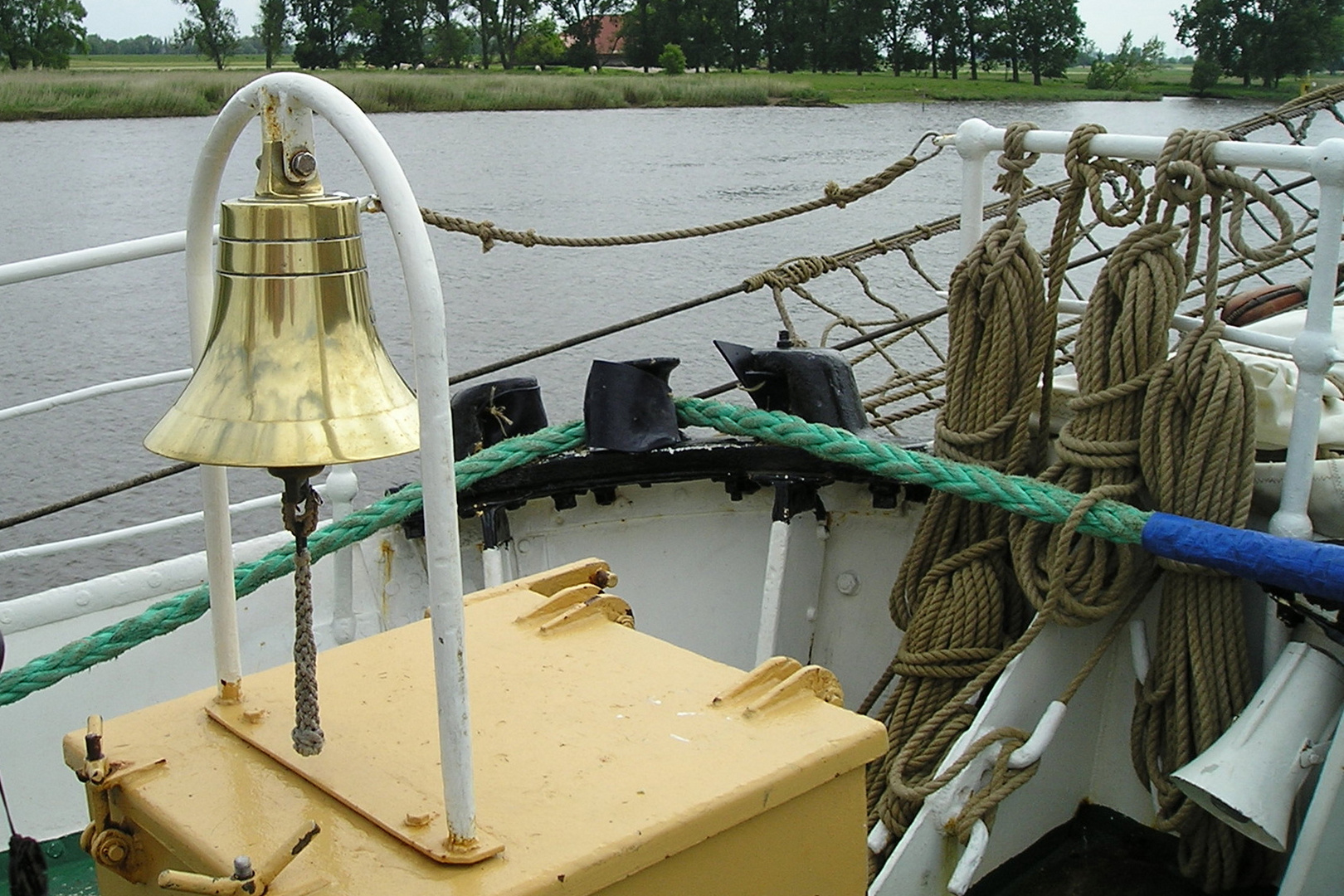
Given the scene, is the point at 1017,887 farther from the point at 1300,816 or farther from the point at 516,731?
the point at 516,731

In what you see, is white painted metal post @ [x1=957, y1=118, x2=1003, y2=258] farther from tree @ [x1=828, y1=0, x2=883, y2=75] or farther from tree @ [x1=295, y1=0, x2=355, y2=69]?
tree @ [x1=828, y1=0, x2=883, y2=75]

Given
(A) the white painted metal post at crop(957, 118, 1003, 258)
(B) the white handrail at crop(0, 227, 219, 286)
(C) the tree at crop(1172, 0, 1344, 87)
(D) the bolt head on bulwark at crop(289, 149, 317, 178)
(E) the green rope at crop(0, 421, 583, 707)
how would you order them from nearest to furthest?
(D) the bolt head on bulwark at crop(289, 149, 317, 178), (E) the green rope at crop(0, 421, 583, 707), (B) the white handrail at crop(0, 227, 219, 286), (A) the white painted metal post at crop(957, 118, 1003, 258), (C) the tree at crop(1172, 0, 1344, 87)

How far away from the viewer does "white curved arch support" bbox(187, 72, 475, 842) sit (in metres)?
1.32

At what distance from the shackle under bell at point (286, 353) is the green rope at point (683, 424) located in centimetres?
107

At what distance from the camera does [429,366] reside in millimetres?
1321

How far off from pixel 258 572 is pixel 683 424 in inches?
Result: 43.7

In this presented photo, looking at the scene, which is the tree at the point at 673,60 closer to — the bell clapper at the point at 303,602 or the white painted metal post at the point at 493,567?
the white painted metal post at the point at 493,567

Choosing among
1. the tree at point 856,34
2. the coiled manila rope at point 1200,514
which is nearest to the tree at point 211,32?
the tree at point 856,34

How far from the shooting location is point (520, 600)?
2115 mm

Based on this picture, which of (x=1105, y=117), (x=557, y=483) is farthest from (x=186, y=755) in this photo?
(x=1105, y=117)

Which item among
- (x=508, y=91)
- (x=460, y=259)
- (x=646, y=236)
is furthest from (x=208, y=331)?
(x=508, y=91)

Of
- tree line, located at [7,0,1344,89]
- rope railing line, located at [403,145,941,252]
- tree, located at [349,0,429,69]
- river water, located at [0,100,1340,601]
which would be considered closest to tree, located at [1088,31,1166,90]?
tree line, located at [7,0,1344,89]

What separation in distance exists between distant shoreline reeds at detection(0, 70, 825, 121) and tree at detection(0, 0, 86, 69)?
3184 millimetres

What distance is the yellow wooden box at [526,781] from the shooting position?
1.47m
